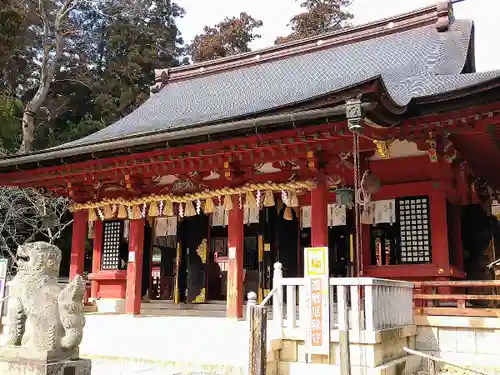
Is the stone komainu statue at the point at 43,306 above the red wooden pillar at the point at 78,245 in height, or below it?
below

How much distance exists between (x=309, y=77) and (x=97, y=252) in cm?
756

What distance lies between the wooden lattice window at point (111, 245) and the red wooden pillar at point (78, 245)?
92 cm

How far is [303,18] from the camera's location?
104 feet

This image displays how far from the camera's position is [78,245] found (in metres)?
12.7

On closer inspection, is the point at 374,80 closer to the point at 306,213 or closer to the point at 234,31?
the point at 306,213

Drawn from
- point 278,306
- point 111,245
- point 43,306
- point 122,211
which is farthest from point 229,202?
point 43,306

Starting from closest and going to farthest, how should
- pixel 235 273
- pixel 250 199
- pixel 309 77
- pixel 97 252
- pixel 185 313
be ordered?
pixel 235 273 < pixel 250 199 < pixel 185 313 < pixel 97 252 < pixel 309 77

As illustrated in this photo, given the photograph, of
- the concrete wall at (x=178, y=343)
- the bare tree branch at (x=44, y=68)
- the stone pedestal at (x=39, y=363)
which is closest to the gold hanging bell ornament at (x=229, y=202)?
the concrete wall at (x=178, y=343)

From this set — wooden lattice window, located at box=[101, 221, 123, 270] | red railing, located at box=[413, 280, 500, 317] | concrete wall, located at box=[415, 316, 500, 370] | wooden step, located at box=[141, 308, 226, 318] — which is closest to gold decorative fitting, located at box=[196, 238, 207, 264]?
wooden step, located at box=[141, 308, 226, 318]

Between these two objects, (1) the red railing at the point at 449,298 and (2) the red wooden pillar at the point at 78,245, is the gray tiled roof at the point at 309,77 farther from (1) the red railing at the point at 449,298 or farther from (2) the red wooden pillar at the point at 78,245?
(1) the red railing at the point at 449,298

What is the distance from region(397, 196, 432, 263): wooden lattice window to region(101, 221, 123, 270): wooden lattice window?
7.53m

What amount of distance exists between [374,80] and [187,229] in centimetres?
779

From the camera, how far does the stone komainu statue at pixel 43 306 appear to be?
5203 mm

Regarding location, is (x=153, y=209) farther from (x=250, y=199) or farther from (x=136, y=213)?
(x=250, y=199)
